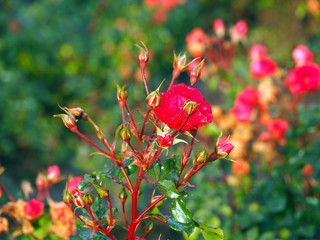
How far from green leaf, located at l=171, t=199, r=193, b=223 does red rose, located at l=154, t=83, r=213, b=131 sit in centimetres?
12

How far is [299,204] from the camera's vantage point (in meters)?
1.43

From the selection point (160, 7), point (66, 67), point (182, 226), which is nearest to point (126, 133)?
point (182, 226)

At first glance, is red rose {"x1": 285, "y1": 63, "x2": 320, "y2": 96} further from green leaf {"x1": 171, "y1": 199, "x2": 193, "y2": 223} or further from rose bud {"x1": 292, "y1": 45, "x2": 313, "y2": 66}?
green leaf {"x1": 171, "y1": 199, "x2": 193, "y2": 223}

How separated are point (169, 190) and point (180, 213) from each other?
42 mm

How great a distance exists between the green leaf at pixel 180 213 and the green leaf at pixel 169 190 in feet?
0.07

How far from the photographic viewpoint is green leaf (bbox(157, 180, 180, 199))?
0.58 metres

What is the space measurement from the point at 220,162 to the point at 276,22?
314 centimetres

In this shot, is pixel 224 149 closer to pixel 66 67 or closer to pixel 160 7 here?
pixel 66 67

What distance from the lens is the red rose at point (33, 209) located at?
807mm

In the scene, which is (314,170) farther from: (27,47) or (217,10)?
(217,10)

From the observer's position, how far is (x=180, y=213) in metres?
0.59

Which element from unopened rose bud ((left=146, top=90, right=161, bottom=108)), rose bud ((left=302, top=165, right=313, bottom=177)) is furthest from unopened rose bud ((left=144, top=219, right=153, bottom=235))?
rose bud ((left=302, top=165, right=313, bottom=177))

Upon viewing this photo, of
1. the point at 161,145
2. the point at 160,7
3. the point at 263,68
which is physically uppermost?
the point at 161,145

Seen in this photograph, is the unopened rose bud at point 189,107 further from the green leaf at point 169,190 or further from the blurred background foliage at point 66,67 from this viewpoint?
the blurred background foliage at point 66,67
